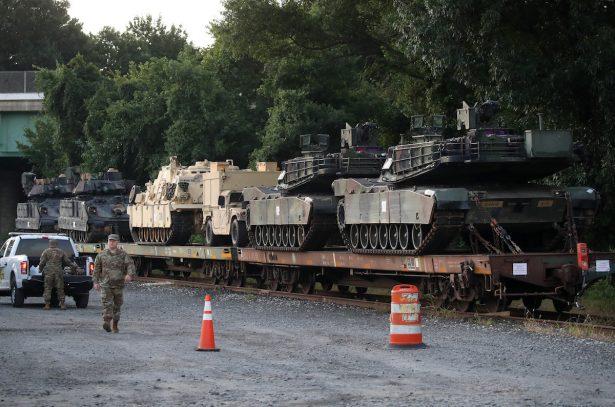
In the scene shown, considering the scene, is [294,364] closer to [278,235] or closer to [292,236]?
[292,236]

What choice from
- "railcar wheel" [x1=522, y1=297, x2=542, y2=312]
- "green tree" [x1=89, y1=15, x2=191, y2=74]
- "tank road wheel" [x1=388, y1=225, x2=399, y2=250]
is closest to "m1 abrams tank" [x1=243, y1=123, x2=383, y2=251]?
"tank road wheel" [x1=388, y1=225, x2=399, y2=250]

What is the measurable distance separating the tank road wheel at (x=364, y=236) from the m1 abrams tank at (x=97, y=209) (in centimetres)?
1871

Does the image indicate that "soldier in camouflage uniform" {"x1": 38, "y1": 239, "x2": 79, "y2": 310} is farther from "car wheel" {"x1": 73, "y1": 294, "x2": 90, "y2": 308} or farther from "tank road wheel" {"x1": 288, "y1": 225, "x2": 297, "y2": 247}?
"tank road wheel" {"x1": 288, "y1": 225, "x2": 297, "y2": 247}

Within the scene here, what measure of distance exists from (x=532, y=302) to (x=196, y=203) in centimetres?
1512

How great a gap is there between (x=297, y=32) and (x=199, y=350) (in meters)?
24.8

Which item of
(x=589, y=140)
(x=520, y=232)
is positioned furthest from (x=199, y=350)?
(x=589, y=140)

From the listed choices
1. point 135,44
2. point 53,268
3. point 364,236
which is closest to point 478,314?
point 364,236

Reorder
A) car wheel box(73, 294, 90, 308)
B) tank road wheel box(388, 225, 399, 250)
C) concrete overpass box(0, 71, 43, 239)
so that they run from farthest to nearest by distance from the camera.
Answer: concrete overpass box(0, 71, 43, 239), car wheel box(73, 294, 90, 308), tank road wheel box(388, 225, 399, 250)

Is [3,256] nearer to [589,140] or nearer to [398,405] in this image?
[589,140]

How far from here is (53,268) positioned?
2455cm

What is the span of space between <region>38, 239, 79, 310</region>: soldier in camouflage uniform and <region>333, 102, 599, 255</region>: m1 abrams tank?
5.94m

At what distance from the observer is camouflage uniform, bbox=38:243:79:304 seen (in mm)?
24547

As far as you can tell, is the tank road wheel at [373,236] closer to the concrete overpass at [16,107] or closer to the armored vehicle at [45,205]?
the armored vehicle at [45,205]

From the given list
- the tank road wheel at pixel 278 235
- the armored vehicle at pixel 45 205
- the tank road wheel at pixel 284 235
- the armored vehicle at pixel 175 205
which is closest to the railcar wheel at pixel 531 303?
the tank road wheel at pixel 284 235
